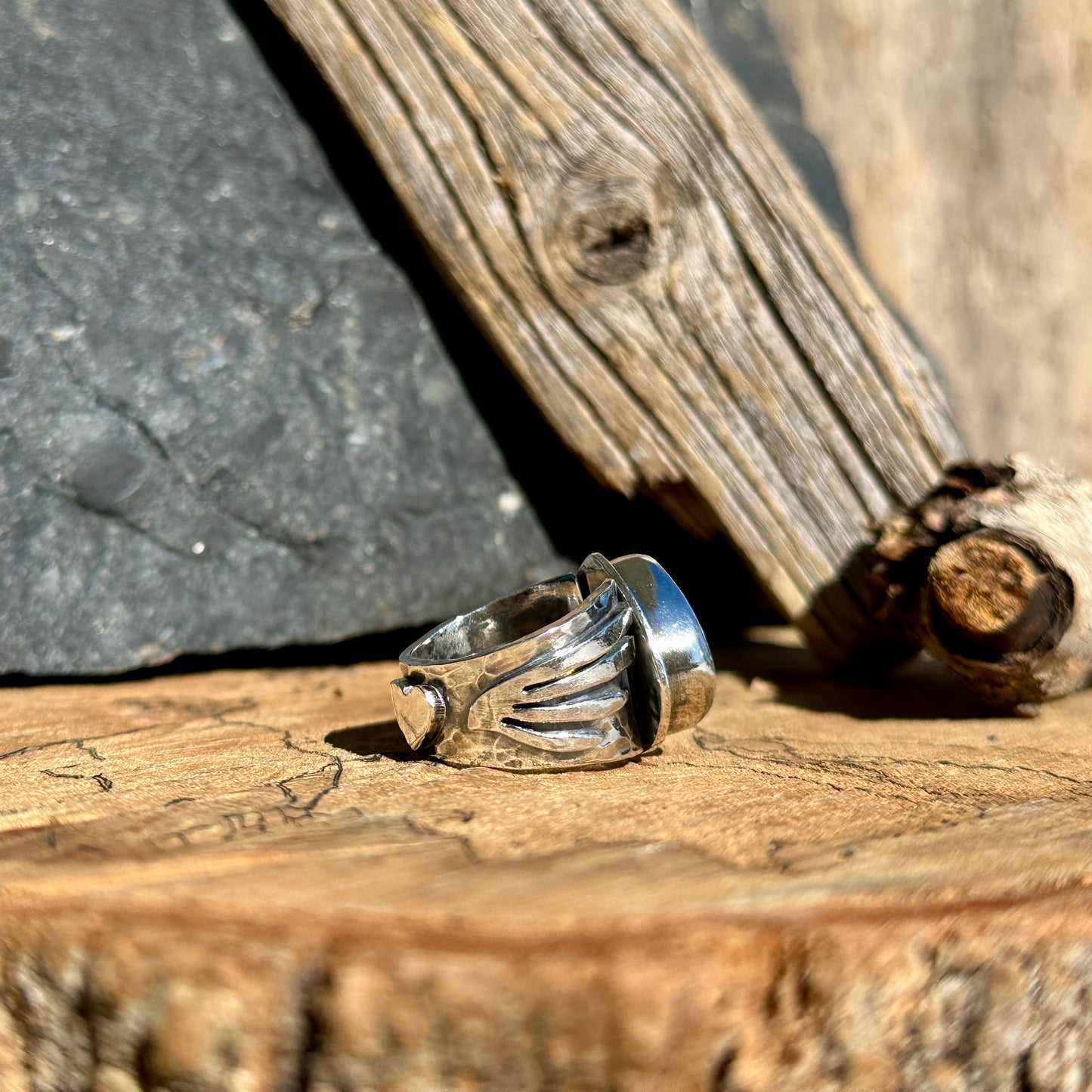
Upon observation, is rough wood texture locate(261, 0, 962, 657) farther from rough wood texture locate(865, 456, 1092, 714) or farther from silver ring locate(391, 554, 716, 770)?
silver ring locate(391, 554, 716, 770)

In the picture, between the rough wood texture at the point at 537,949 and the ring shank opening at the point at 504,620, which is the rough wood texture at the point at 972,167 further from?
the rough wood texture at the point at 537,949

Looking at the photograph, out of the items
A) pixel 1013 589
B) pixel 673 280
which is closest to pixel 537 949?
pixel 1013 589

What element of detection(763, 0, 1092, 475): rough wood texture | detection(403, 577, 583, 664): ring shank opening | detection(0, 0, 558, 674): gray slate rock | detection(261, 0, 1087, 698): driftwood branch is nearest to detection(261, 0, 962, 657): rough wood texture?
detection(261, 0, 1087, 698): driftwood branch

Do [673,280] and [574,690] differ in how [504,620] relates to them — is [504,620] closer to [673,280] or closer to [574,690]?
[574,690]

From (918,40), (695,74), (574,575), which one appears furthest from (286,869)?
(918,40)

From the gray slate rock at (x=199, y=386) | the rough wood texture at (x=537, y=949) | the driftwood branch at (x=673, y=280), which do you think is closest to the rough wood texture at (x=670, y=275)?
the driftwood branch at (x=673, y=280)

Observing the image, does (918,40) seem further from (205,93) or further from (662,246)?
(205,93)
